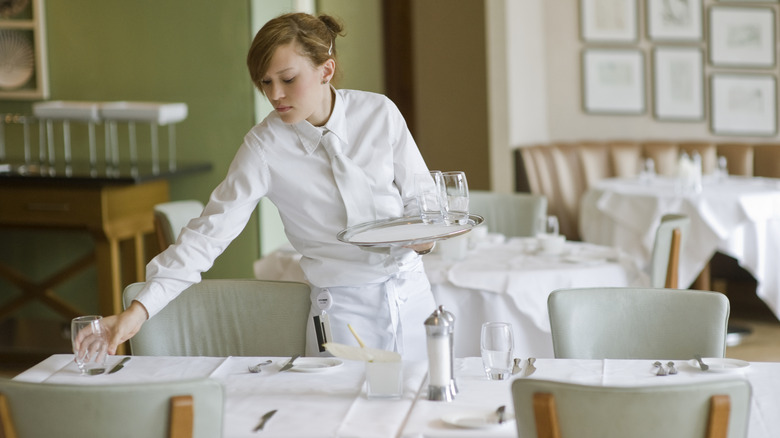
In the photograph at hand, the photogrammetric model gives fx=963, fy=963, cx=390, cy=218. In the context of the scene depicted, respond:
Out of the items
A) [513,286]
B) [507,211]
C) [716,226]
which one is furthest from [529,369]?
[716,226]

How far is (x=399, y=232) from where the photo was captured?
89.9 inches

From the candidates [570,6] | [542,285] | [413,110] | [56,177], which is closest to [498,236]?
[542,285]

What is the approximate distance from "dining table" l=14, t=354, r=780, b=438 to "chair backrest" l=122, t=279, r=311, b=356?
22cm

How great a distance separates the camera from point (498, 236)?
13.6 ft

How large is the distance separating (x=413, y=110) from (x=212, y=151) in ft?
5.89

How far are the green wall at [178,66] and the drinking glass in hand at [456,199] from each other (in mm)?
2823

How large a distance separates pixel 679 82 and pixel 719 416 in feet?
19.1

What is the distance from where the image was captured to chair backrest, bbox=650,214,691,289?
3.82 m

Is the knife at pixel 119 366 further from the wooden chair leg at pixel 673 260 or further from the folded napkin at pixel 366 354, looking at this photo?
the wooden chair leg at pixel 673 260

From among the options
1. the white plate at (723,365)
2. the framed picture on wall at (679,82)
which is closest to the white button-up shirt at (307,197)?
the white plate at (723,365)

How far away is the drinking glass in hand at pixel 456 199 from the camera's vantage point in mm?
2359

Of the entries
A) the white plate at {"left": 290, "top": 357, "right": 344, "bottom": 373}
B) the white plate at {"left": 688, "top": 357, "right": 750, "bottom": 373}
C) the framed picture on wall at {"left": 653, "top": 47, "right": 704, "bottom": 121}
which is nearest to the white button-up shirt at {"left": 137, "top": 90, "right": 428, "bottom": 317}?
the white plate at {"left": 290, "top": 357, "right": 344, "bottom": 373}

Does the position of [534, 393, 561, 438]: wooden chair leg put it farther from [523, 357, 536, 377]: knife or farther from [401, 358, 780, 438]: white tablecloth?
[523, 357, 536, 377]: knife

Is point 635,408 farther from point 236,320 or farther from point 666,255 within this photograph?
point 666,255
